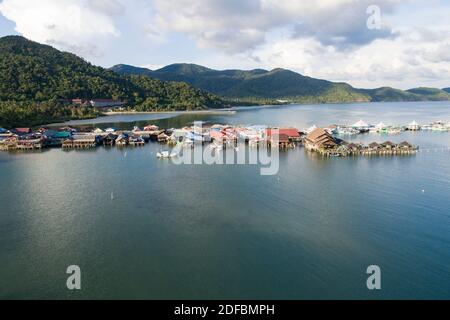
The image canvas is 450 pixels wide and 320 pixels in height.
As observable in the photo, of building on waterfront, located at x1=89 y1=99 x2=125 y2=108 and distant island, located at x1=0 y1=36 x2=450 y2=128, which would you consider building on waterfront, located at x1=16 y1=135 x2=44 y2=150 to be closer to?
distant island, located at x1=0 y1=36 x2=450 y2=128

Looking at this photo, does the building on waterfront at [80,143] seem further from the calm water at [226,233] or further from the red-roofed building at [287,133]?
the red-roofed building at [287,133]

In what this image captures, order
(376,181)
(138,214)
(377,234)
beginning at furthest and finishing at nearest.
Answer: (376,181) → (138,214) → (377,234)

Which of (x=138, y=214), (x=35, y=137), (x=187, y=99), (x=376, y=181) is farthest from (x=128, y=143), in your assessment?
(x=187, y=99)

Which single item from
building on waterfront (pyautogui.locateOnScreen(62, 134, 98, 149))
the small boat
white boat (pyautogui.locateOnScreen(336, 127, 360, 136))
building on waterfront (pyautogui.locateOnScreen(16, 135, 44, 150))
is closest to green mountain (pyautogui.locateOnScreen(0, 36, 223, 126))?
building on waterfront (pyautogui.locateOnScreen(16, 135, 44, 150))

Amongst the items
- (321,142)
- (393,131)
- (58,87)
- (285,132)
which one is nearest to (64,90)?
(58,87)

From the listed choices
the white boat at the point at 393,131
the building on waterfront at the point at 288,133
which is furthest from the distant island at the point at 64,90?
the white boat at the point at 393,131

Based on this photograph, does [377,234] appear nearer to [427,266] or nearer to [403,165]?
[427,266]
